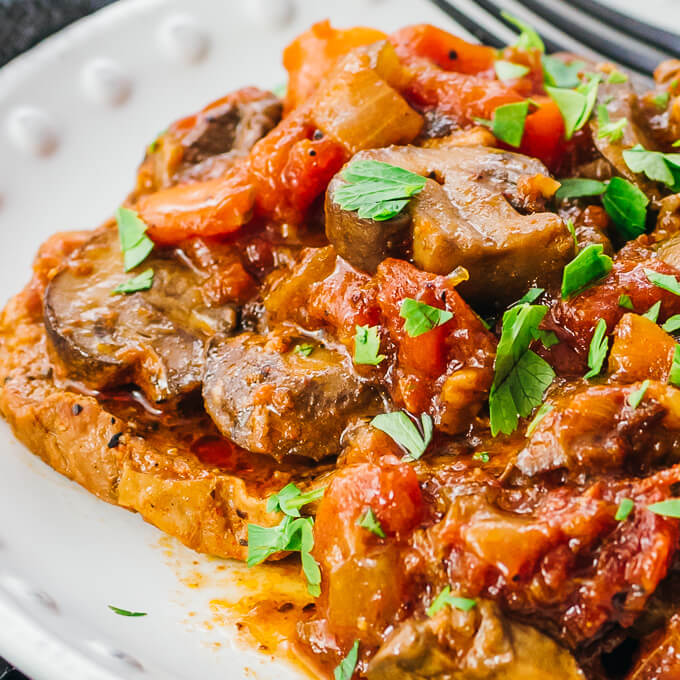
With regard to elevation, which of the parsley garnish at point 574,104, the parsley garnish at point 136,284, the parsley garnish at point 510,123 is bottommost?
the parsley garnish at point 574,104

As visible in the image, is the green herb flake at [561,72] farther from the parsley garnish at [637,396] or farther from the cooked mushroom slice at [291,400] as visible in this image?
the parsley garnish at [637,396]

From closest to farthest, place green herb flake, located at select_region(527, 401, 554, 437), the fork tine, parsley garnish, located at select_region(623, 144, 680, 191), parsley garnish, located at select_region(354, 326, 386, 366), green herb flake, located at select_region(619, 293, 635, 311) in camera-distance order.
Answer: green herb flake, located at select_region(527, 401, 554, 437)
green herb flake, located at select_region(619, 293, 635, 311)
parsley garnish, located at select_region(354, 326, 386, 366)
parsley garnish, located at select_region(623, 144, 680, 191)
the fork tine

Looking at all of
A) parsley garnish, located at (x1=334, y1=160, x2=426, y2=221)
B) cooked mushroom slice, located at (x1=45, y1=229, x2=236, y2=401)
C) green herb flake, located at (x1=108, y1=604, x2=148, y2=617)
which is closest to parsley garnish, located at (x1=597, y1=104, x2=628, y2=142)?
parsley garnish, located at (x1=334, y1=160, x2=426, y2=221)

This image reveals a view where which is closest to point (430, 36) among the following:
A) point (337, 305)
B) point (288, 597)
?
point (337, 305)

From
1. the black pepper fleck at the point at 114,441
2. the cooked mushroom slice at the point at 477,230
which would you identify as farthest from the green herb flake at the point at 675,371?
the black pepper fleck at the point at 114,441

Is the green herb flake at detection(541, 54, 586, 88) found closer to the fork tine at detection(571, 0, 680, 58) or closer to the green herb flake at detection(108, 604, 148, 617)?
the fork tine at detection(571, 0, 680, 58)

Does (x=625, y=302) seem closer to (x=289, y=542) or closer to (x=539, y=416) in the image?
(x=539, y=416)
